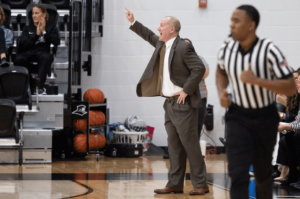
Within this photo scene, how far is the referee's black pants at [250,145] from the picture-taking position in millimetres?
2465

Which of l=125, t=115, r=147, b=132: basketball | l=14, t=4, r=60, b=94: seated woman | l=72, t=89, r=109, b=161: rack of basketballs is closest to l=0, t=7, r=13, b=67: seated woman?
l=14, t=4, r=60, b=94: seated woman

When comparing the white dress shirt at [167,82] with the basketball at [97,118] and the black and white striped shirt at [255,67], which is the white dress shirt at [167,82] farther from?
the basketball at [97,118]

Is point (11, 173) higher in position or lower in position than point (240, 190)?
lower

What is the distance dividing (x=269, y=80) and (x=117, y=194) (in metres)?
2.19

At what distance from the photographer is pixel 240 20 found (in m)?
2.41

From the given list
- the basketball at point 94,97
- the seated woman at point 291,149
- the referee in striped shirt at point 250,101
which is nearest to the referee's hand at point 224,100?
the referee in striped shirt at point 250,101

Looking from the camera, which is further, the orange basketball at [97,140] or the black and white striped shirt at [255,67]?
the orange basketball at [97,140]

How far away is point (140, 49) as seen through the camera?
776 centimetres

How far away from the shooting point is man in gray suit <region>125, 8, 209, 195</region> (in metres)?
3.96

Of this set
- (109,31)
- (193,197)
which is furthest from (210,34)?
(193,197)

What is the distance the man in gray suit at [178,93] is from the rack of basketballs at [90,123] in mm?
2563

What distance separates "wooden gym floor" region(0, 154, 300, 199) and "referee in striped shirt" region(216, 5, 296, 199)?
1498 mm

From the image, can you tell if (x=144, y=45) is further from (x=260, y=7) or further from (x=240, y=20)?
(x=240, y=20)

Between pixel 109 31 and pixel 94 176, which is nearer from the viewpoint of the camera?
pixel 94 176
